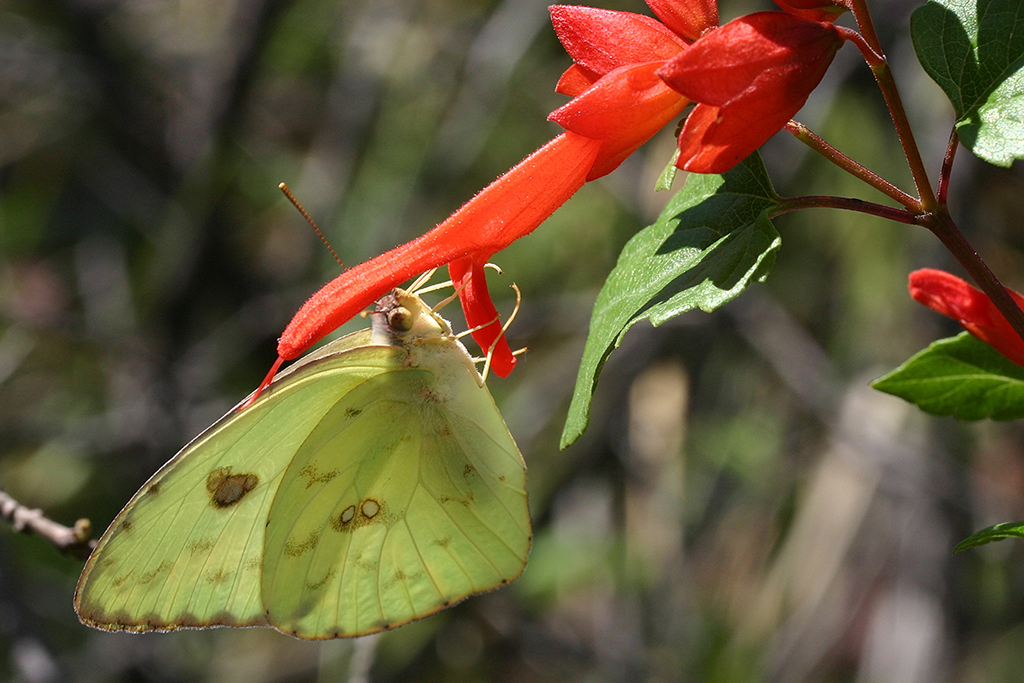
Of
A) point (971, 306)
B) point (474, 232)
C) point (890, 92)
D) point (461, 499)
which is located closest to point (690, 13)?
point (890, 92)

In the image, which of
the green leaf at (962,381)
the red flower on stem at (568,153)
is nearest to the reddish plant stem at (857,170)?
the red flower on stem at (568,153)

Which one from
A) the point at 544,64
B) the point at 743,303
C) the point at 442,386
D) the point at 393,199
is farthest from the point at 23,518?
the point at 544,64

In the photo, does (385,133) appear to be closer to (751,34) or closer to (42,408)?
(42,408)

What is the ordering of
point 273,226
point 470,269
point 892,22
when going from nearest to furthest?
point 470,269, point 892,22, point 273,226

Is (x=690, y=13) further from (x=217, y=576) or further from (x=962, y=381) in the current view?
(x=217, y=576)

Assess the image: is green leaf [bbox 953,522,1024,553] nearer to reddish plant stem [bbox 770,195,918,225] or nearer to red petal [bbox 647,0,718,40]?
reddish plant stem [bbox 770,195,918,225]

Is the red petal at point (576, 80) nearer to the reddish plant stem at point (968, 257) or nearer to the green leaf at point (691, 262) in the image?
the green leaf at point (691, 262)
